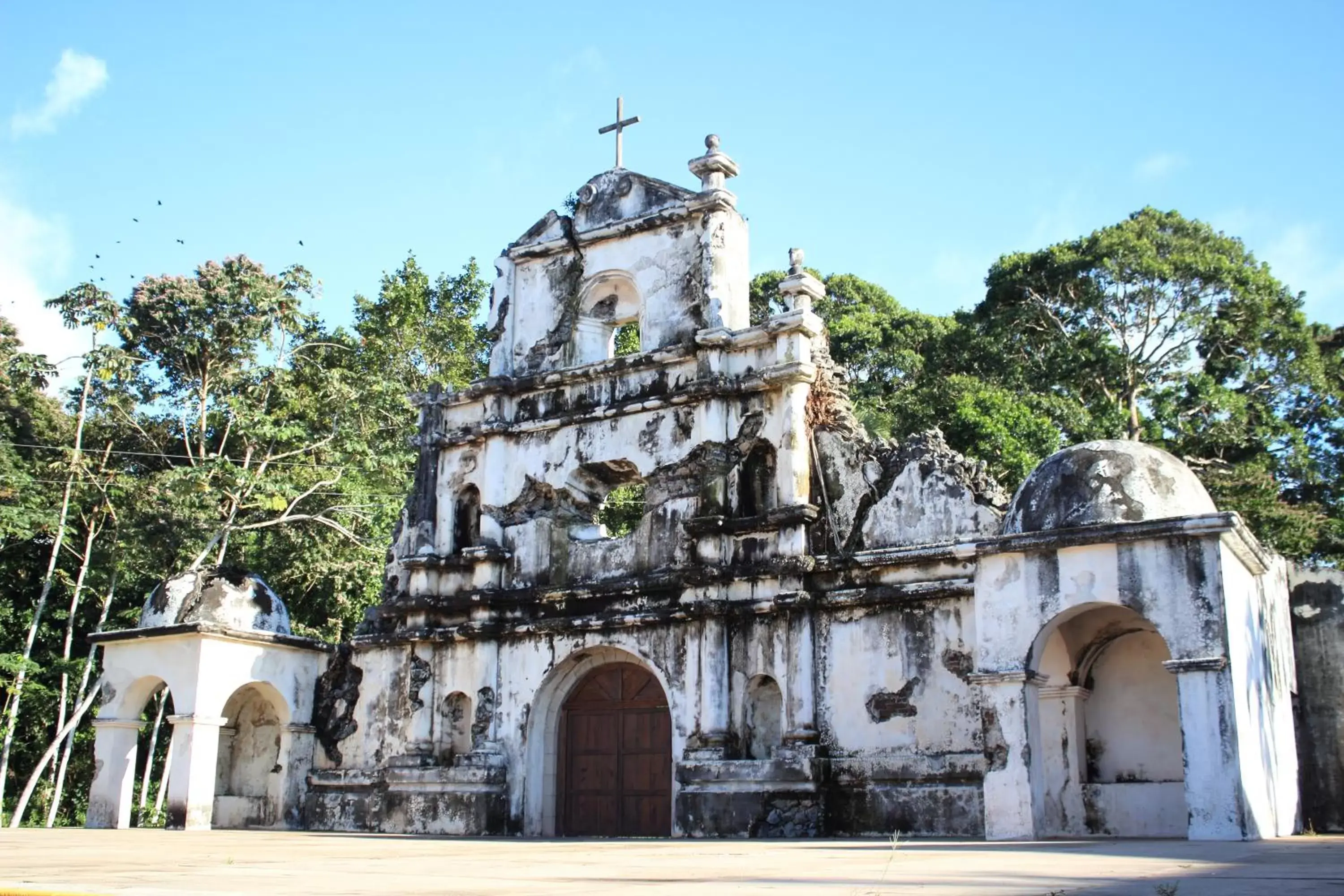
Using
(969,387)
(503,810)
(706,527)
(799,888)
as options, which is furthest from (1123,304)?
(799,888)

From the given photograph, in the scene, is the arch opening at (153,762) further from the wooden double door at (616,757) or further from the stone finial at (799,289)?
the stone finial at (799,289)

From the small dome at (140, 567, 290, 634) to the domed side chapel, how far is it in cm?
5

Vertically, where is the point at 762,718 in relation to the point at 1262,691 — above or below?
below

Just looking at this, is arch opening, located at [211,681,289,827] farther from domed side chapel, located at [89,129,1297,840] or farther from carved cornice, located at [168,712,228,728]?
carved cornice, located at [168,712,228,728]

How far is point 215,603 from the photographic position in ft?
58.7

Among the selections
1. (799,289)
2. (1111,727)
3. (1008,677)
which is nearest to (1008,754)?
(1008,677)

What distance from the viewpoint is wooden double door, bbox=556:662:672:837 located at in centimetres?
1527

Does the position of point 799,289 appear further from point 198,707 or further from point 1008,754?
point 198,707

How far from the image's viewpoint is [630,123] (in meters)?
17.6

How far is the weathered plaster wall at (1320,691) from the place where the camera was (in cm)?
1281

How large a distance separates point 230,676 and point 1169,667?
11.8 m

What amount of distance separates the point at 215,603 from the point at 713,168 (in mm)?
8766

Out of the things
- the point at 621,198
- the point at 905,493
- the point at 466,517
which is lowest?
the point at 905,493

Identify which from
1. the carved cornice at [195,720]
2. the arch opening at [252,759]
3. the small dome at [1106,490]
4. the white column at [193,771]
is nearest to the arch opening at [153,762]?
the arch opening at [252,759]
